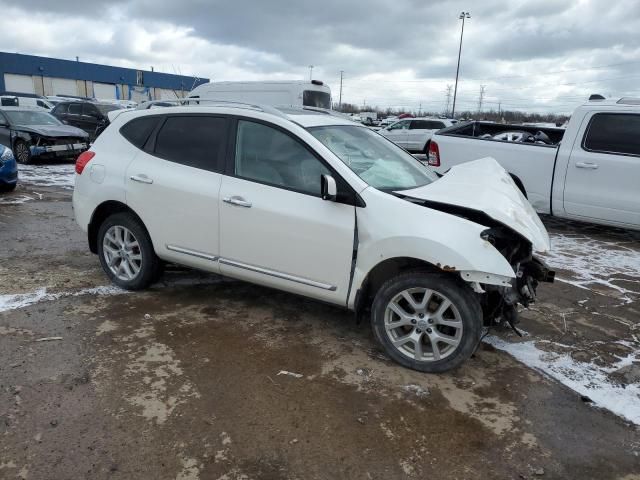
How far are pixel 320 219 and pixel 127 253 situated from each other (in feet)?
7.00

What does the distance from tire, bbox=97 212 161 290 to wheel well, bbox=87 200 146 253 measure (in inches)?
2.3

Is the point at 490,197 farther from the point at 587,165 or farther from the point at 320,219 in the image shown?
the point at 587,165

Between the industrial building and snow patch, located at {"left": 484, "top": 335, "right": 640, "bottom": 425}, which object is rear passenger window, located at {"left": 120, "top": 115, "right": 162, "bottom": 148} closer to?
snow patch, located at {"left": 484, "top": 335, "right": 640, "bottom": 425}

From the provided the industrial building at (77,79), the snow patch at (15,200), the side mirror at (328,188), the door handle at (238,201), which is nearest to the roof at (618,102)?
the side mirror at (328,188)

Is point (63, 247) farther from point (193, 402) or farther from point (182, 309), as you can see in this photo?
point (193, 402)

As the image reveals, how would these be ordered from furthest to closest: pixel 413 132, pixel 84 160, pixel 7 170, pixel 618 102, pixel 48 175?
1. pixel 413 132
2. pixel 48 175
3. pixel 7 170
4. pixel 618 102
5. pixel 84 160

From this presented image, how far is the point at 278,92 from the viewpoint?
52.5 feet

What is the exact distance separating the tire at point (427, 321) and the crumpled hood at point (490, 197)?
0.52 metres

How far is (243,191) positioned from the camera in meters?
4.04

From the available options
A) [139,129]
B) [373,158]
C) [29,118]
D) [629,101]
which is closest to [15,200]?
[139,129]

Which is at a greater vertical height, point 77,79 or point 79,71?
point 79,71

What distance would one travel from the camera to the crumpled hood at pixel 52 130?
1291 cm

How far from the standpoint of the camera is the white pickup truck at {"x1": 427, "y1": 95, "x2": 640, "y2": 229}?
275 inches

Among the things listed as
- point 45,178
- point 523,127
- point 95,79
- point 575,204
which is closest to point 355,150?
point 575,204
